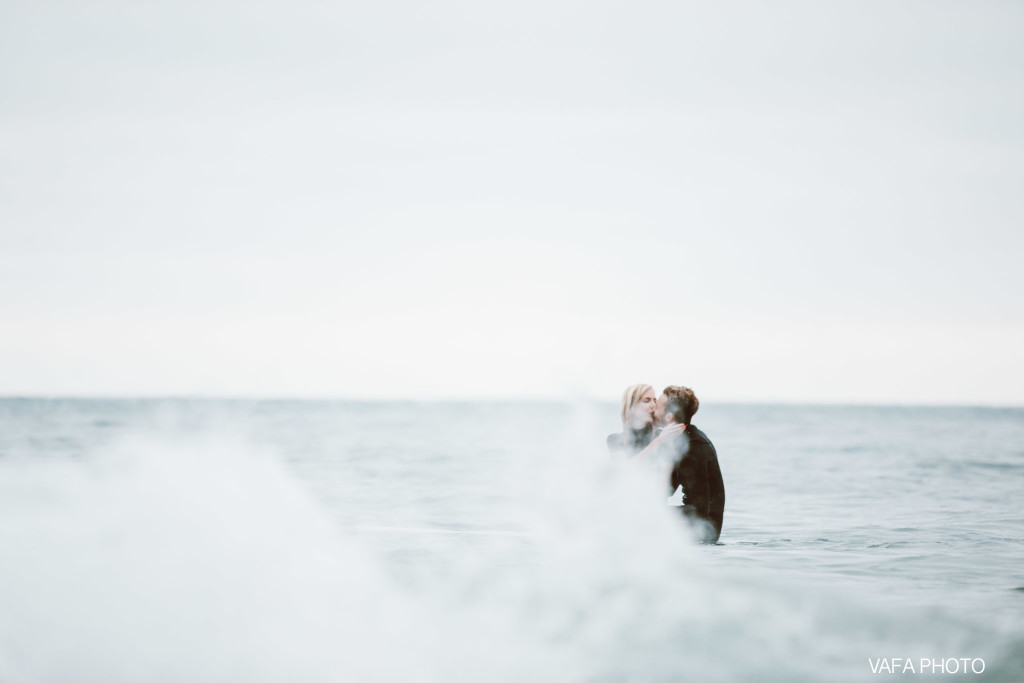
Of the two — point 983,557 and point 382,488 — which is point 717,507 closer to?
point 983,557

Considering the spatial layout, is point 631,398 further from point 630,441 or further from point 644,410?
point 630,441

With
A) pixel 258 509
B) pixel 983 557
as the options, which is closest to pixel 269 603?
pixel 258 509

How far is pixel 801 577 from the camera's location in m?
8.35

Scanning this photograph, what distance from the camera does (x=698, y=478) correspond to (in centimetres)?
886

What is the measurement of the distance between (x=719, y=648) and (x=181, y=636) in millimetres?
3605

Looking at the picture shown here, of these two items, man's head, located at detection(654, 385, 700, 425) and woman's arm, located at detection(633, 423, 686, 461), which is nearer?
woman's arm, located at detection(633, 423, 686, 461)

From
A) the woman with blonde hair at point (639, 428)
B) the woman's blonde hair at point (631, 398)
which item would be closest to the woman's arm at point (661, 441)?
the woman with blonde hair at point (639, 428)

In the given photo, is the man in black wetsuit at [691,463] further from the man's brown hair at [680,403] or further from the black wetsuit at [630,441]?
the black wetsuit at [630,441]

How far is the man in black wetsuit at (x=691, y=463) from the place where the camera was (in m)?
8.84

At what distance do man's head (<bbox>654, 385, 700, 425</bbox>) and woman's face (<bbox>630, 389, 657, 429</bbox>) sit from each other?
0.10 meters

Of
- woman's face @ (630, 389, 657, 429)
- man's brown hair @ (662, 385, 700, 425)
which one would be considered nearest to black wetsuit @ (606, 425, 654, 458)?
woman's face @ (630, 389, 657, 429)

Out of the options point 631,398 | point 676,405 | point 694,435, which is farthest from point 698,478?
point 631,398

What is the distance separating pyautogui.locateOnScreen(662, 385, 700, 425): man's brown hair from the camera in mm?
8859

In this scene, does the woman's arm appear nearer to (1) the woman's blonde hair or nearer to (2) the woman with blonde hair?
(2) the woman with blonde hair
